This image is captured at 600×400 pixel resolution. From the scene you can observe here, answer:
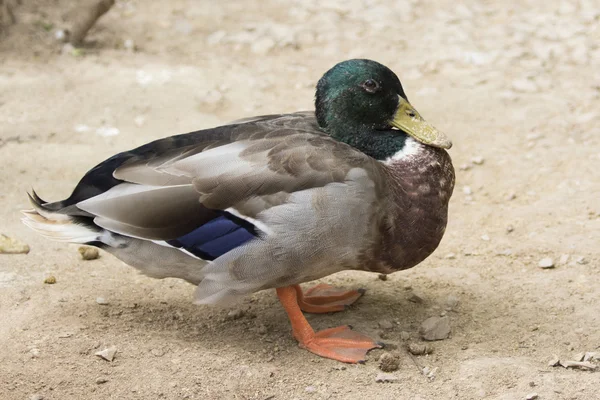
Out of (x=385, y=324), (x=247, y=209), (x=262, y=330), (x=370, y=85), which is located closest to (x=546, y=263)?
(x=385, y=324)

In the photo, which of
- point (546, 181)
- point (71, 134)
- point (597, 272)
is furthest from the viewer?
point (71, 134)

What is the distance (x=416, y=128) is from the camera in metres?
3.84

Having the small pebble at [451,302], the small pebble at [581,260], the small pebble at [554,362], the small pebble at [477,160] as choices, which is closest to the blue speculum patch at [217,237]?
the small pebble at [451,302]

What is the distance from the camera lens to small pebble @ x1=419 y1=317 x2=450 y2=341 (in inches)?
152

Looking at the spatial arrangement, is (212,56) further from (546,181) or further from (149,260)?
(149,260)

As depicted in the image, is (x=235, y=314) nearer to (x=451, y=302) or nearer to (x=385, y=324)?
(x=385, y=324)

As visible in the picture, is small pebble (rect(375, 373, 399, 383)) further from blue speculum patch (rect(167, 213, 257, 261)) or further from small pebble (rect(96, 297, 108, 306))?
small pebble (rect(96, 297, 108, 306))

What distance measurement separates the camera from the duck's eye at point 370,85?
3770 millimetres

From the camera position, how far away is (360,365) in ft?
12.1

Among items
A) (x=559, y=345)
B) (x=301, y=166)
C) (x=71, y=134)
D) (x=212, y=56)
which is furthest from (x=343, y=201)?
(x=212, y=56)

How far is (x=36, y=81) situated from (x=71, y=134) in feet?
3.10

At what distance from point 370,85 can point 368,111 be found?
0.41ft

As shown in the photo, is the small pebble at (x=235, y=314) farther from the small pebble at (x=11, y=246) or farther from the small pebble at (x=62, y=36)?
the small pebble at (x=62, y=36)

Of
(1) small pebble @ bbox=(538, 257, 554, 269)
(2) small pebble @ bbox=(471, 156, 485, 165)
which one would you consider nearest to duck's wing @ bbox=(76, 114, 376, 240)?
(1) small pebble @ bbox=(538, 257, 554, 269)
